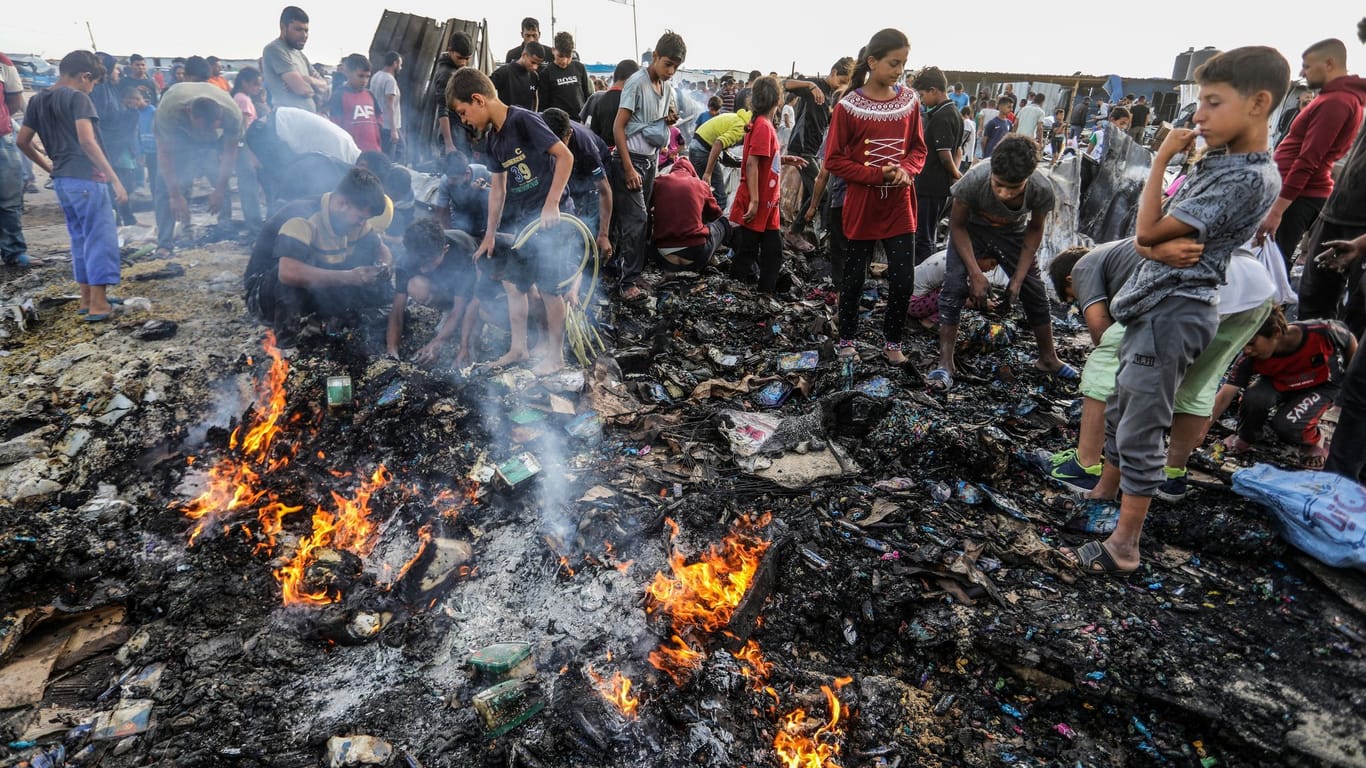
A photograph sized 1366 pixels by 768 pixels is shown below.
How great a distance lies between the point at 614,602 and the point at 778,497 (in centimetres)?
108

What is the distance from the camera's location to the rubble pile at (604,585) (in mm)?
2473

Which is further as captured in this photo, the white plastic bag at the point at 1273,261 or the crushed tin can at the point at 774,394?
the crushed tin can at the point at 774,394

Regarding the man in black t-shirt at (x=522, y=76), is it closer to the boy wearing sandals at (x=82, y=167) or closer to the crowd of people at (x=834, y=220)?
the crowd of people at (x=834, y=220)

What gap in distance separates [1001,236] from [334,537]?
4730mm

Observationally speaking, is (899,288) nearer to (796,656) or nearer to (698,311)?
(698,311)

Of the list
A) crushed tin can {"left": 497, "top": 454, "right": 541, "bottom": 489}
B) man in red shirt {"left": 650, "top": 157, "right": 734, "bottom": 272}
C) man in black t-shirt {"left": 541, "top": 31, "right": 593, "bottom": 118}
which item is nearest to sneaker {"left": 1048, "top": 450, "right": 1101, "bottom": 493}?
crushed tin can {"left": 497, "top": 454, "right": 541, "bottom": 489}

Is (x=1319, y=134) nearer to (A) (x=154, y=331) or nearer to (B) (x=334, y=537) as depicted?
(B) (x=334, y=537)

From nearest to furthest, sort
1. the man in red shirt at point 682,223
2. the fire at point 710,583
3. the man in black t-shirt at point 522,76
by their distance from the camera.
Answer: the fire at point 710,583 < the man in red shirt at point 682,223 < the man in black t-shirt at point 522,76

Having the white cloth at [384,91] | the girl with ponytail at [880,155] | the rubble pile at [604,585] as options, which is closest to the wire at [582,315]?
the rubble pile at [604,585]

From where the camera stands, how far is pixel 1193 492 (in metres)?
3.45

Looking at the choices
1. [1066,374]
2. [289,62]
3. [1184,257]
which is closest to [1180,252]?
[1184,257]

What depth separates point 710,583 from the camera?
3059 mm

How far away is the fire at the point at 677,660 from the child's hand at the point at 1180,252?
2.47 metres

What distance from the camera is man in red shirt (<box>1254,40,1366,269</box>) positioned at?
14.7 ft
